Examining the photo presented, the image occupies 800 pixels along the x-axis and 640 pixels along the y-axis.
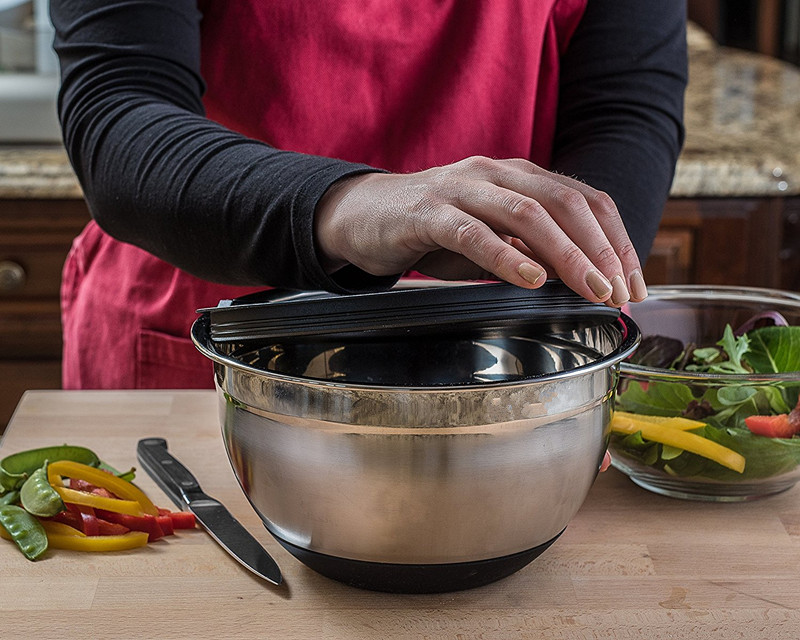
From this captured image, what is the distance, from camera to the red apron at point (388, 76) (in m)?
0.92

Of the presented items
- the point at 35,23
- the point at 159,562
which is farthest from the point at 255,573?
the point at 35,23

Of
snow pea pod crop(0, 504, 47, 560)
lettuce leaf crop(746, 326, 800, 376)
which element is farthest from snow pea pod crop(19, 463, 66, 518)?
lettuce leaf crop(746, 326, 800, 376)

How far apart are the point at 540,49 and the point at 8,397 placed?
1.22 m

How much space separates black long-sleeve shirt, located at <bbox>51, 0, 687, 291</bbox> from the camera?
647 mm

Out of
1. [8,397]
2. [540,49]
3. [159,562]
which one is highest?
[540,49]

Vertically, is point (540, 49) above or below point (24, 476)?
above

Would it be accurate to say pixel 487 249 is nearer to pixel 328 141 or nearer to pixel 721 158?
pixel 328 141

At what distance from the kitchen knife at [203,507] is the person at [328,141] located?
0.14 m

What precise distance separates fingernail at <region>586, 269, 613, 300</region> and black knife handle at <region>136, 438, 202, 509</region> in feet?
1.01

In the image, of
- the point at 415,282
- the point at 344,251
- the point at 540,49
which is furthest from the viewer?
the point at 540,49

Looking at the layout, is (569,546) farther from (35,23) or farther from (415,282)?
(35,23)

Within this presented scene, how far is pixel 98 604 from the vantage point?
545 millimetres

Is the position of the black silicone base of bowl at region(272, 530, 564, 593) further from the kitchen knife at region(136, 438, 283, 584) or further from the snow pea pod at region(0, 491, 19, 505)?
the snow pea pod at region(0, 491, 19, 505)

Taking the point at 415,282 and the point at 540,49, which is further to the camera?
the point at 540,49
